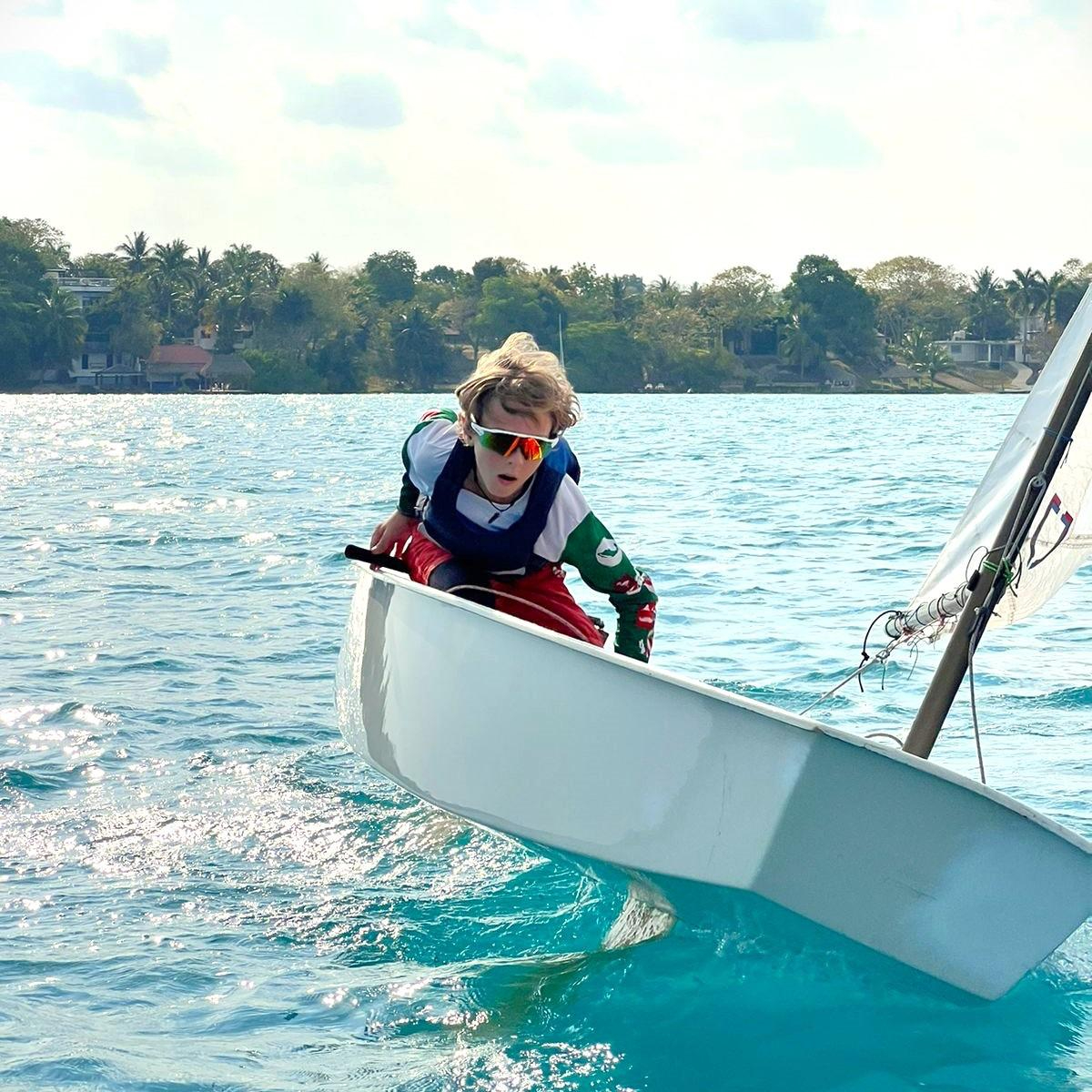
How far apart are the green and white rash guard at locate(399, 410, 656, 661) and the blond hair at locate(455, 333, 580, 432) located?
18 centimetres

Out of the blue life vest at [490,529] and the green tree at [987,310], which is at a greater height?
the green tree at [987,310]

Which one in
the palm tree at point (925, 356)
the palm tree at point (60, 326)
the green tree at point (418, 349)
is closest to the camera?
the palm tree at point (60, 326)

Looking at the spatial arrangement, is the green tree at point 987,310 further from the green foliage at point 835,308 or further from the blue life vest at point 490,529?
the blue life vest at point 490,529

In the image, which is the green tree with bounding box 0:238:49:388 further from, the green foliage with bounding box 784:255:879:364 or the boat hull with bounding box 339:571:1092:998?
the boat hull with bounding box 339:571:1092:998

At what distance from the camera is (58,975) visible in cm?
343

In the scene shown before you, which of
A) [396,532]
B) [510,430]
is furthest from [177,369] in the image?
[510,430]

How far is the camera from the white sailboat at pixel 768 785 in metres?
2.76

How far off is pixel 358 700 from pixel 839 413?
6047 centimetres

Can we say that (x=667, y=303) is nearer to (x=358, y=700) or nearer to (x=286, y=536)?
(x=286, y=536)

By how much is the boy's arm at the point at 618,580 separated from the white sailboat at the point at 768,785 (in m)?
0.45

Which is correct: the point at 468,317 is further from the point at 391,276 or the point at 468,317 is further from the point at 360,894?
the point at 360,894

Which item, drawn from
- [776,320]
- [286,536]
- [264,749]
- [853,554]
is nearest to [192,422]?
[286,536]

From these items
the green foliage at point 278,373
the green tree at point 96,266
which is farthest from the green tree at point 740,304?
the green tree at point 96,266

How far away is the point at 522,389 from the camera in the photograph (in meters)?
3.58
